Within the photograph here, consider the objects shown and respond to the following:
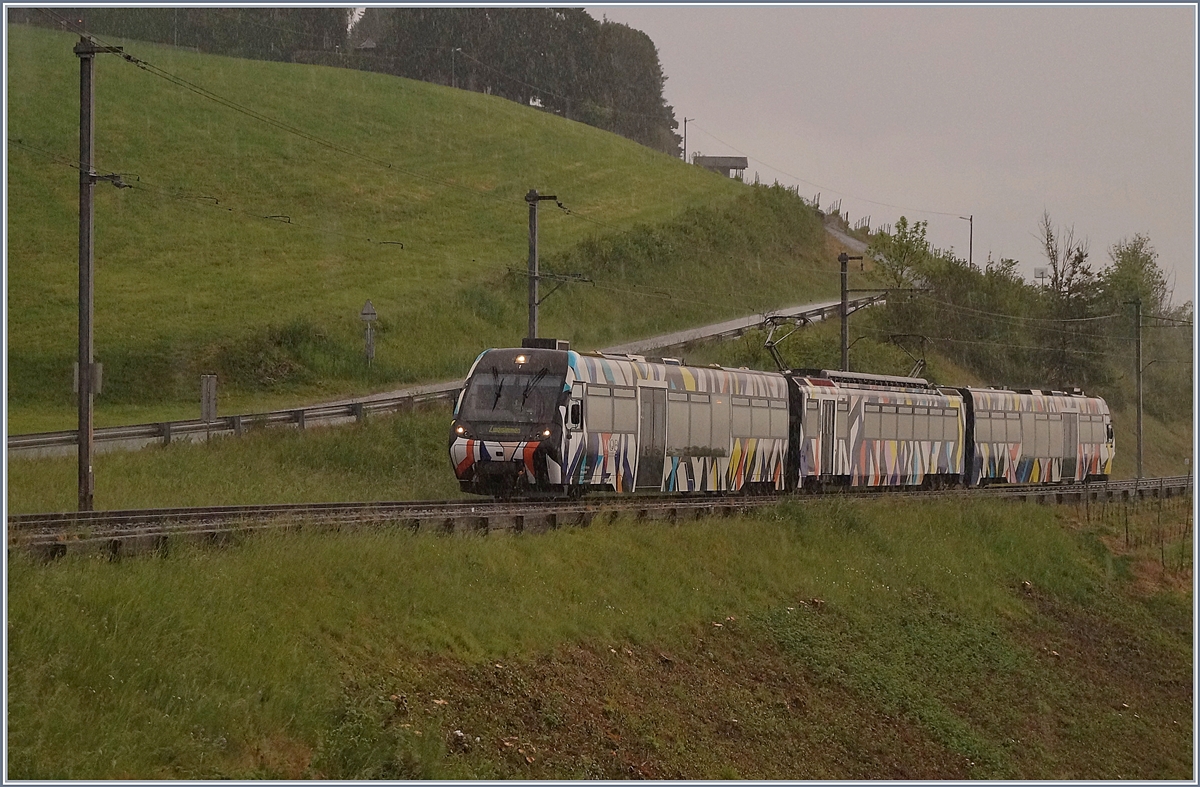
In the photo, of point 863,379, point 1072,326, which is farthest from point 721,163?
point 863,379

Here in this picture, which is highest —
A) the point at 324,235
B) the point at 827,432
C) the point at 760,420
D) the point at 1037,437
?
the point at 324,235

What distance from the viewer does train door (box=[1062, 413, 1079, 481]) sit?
2048 inches

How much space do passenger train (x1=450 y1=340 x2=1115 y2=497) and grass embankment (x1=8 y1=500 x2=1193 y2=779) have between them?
2680 millimetres

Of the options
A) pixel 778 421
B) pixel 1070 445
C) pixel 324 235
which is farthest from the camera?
pixel 324 235

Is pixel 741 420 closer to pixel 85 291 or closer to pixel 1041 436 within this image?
pixel 85 291

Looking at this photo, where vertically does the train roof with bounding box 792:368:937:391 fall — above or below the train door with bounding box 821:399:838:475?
above

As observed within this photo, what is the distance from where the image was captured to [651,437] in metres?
30.0

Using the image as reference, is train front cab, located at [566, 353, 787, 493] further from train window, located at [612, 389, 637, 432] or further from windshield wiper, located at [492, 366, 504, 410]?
windshield wiper, located at [492, 366, 504, 410]

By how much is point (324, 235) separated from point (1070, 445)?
3750 cm

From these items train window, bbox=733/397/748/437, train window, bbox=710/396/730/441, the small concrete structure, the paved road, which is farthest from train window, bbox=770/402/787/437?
the small concrete structure

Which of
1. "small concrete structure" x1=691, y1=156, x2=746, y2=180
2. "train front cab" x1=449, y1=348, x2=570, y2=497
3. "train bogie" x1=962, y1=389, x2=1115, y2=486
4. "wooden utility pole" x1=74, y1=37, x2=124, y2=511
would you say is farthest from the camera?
"small concrete structure" x1=691, y1=156, x2=746, y2=180

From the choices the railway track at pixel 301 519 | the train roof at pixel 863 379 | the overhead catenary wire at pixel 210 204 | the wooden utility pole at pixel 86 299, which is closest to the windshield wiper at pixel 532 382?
the railway track at pixel 301 519

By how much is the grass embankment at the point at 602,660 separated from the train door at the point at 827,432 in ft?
14.1

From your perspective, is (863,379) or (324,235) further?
(324,235)
